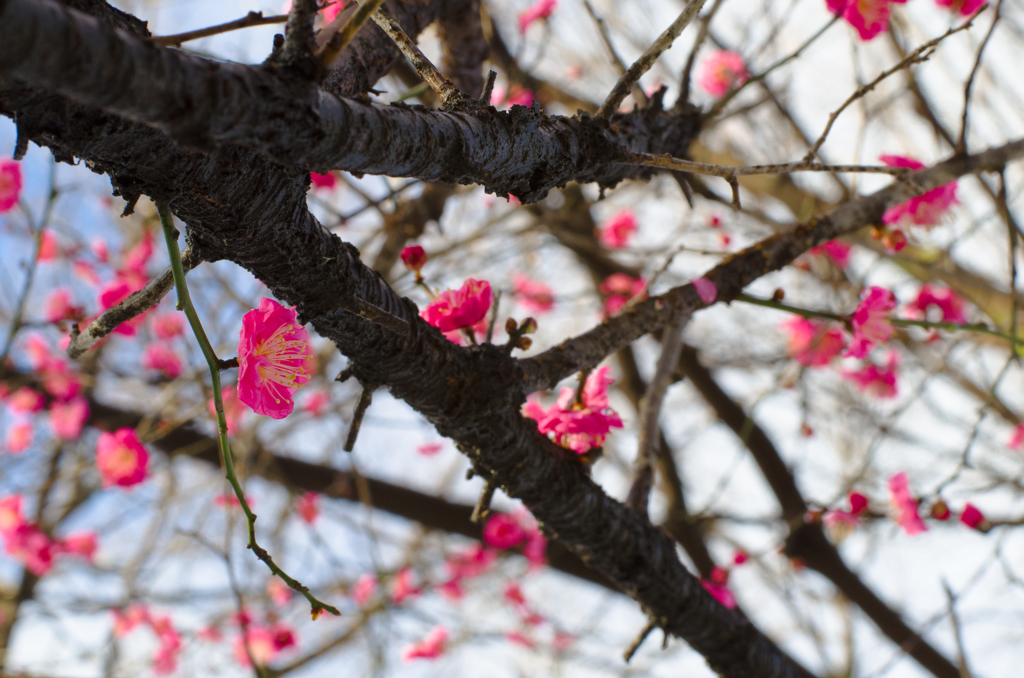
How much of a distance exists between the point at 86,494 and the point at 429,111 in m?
3.15

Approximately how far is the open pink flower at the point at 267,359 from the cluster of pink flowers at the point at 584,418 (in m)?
0.44

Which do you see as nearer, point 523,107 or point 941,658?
point 523,107

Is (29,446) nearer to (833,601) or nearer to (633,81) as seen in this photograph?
(633,81)

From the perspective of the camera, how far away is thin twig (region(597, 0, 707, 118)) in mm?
715

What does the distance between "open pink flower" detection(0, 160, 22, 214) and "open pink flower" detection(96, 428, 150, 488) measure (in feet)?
2.93

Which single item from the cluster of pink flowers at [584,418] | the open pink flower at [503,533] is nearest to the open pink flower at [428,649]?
the open pink flower at [503,533]

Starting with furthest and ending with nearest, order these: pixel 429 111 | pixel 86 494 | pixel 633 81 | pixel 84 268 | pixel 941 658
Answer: pixel 84 268, pixel 86 494, pixel 941 658, pixel 633 81, pixel 429 111

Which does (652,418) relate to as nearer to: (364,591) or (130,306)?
(130,306)

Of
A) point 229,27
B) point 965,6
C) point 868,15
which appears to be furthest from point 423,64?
point 965,6

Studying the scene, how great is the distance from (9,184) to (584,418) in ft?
7.43

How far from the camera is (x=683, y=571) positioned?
51.1 inches

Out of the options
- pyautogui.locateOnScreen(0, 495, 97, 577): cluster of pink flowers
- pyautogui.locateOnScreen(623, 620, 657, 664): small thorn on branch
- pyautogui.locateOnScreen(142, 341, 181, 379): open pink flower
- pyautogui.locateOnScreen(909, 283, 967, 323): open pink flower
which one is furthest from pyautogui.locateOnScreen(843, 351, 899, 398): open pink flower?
pyautogui.locateOnScreen(0, 495, 97, 577): cluster of pink flowers

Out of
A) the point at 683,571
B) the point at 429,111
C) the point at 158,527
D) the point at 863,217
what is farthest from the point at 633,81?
the point at 158,527

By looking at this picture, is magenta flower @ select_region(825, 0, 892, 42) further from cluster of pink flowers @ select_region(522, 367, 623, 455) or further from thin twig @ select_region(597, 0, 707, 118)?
cluster of pink flowers @ select_region(522, 367, 623, 455)
